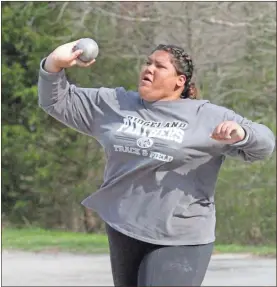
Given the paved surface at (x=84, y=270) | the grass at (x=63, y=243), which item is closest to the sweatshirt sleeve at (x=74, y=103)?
the paved surface at (x=84, y=270)

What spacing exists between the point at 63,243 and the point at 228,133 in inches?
307

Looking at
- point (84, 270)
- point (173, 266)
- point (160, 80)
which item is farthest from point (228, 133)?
point (84, 270)

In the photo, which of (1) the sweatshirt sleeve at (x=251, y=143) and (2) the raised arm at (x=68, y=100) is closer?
(1) the sweatshirt sleeve at (x=251, y=143)

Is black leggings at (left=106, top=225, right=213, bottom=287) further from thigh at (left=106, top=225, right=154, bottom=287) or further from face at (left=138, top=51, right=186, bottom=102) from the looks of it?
→ face at (left=138, top=51, right=186, bottom=102)

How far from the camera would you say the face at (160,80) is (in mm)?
3461

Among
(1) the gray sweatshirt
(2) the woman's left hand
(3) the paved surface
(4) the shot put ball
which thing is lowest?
(3) the paved surface

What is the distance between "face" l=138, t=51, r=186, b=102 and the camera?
11.4 feet

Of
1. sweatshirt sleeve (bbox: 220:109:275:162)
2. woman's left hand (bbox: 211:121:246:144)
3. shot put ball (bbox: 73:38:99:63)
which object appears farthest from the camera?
shot put ball (bbox: 73:38:99:63)

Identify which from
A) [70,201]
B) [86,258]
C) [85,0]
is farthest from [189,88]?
[70,201]

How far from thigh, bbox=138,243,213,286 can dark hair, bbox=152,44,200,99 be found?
0.66 metres

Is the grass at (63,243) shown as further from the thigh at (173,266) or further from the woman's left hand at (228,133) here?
the woman's left hand at (228,133)

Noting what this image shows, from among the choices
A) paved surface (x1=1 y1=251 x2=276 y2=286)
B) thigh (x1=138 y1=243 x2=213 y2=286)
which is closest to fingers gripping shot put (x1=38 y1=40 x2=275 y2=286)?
thigh (x1=138 y1=243 x2=213 y2=286)

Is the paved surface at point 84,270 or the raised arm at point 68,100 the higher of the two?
the raised arm at point 68,100

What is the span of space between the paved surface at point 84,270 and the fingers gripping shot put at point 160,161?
463cm
